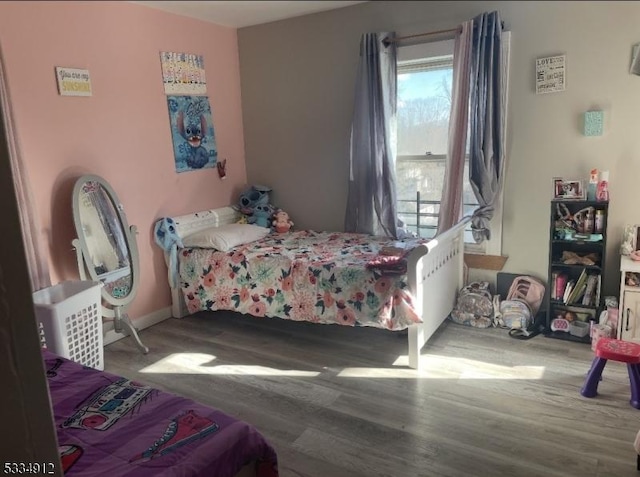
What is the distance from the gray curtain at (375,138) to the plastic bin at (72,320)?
6.56 ft

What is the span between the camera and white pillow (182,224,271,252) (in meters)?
3.47

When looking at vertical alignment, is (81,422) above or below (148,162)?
below

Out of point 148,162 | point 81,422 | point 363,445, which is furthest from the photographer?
point 148,162

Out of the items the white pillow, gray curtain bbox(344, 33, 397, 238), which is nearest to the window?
gray curtain bbox(344, 33, 397, 238)

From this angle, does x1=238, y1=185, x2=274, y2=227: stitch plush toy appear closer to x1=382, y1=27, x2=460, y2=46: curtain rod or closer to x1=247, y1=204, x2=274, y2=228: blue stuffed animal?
x1=247, y1=204, x2=274, y2=228: blue stuffed animal

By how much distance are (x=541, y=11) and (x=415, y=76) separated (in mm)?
910

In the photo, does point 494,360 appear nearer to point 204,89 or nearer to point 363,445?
point 363,445

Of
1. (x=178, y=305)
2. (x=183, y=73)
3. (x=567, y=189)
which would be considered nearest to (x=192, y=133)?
(x=183, y=73)

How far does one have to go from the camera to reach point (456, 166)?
333 cm

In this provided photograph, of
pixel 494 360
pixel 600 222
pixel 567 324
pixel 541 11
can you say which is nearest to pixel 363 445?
pixel 494 360

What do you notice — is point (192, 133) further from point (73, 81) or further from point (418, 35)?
point (418, 35)

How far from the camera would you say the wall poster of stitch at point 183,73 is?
142 inches

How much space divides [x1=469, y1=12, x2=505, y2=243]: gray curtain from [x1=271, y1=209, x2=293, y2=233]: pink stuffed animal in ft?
5.23

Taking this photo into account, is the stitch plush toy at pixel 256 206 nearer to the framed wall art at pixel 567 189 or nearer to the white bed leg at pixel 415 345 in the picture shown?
the white bed leg at pixel 415 345
